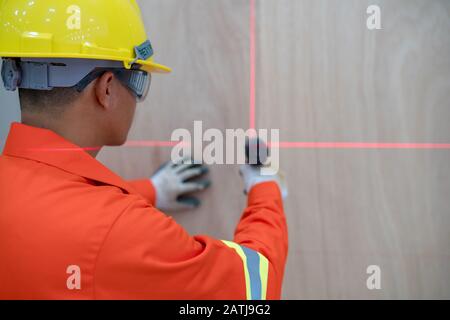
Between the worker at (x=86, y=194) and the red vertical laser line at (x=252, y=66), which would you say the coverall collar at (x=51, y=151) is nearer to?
the worker at (x=86, y=194)

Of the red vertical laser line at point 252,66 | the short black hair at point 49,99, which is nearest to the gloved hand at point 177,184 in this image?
the red vertical laser line at point 252,66

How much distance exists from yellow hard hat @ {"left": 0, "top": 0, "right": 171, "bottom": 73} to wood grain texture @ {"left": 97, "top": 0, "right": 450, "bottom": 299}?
31 centimetres

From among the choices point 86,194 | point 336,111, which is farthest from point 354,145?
point 86,194

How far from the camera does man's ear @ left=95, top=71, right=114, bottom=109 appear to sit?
79 centimetres

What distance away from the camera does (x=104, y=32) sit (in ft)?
2.55

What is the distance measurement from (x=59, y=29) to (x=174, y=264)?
1.44ft

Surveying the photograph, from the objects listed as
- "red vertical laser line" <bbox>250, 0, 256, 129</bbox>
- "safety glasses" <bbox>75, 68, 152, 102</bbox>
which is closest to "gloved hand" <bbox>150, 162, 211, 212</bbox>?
"red vertical laser line" <bbox>250, 0, 256, 129</bbox>

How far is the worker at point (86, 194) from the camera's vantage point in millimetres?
676

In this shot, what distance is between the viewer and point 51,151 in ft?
2.45

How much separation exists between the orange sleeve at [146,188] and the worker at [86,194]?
28 centimetres

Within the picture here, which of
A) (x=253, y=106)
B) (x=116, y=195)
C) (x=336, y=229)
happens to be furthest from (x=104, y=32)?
(x=336, y=229)

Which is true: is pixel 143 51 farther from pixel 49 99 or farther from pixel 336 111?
pixel 336 111
